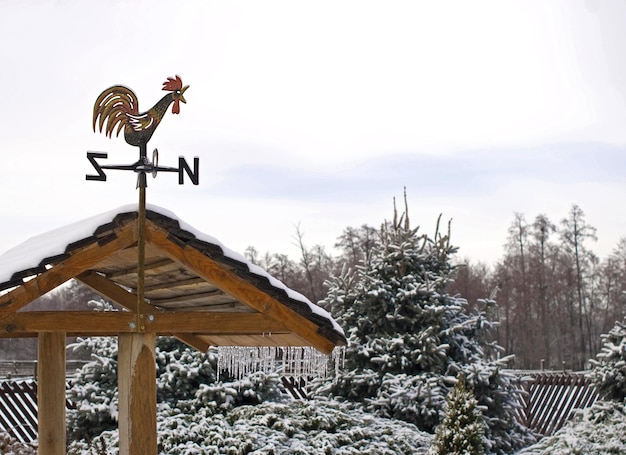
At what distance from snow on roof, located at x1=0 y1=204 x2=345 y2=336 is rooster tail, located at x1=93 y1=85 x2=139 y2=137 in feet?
1.67

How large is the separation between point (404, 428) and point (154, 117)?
6987 mm

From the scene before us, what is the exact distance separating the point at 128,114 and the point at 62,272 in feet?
3.43

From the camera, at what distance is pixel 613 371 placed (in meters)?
12.2

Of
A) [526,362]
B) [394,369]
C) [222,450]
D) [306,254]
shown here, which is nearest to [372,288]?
[394,369]

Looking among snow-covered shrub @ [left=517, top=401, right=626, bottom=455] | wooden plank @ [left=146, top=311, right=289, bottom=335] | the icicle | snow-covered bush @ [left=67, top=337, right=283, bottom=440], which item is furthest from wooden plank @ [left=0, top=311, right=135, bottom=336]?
snow-covered shrub @ [left=517, top=401, right=626, bottom=455]

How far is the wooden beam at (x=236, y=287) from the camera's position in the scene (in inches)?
184

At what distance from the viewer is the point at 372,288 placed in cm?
1237

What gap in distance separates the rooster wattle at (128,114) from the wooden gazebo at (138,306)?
1.51ft

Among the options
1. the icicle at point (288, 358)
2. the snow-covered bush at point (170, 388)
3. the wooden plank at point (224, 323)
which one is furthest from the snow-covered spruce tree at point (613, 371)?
the wooden plank at point (224, 323)

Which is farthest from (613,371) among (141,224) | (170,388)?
(141,224)

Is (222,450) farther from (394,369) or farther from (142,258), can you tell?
(142,258)

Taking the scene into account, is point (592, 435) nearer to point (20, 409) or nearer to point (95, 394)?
point (95, 394)

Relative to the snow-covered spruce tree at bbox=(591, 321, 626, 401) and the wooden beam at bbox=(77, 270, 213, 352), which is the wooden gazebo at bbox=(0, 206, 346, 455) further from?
the snow-covered spruce tree at bbox=(591, 321, 626, 401)

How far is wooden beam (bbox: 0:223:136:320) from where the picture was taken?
419 cm
